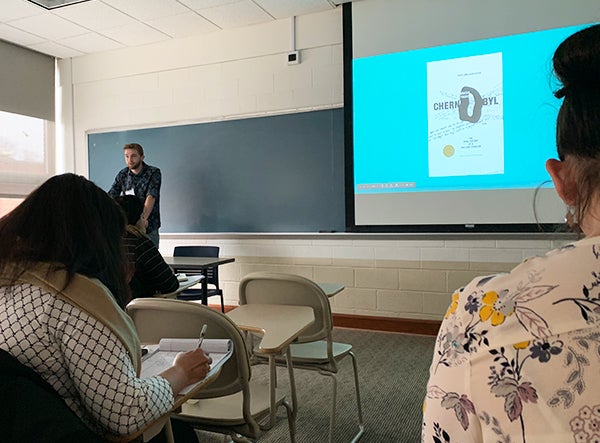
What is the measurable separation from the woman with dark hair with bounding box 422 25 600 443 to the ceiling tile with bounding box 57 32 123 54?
485 centimetres

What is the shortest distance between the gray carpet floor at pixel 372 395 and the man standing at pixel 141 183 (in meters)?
1.86

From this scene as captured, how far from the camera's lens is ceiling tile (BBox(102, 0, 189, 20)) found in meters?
3.78

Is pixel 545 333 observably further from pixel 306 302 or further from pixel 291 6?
pixel 291 6

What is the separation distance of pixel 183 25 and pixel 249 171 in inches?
59.9

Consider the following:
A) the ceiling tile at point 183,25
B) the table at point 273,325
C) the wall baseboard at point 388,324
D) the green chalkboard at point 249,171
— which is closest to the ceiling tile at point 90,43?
the ceiling tile at point 183,25

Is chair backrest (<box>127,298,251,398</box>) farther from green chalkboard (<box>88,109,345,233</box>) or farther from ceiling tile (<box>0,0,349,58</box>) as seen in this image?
ceiling tile (<box>0,0,349,58</box>)

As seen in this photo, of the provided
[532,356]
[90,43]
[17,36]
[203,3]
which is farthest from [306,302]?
[17,36]

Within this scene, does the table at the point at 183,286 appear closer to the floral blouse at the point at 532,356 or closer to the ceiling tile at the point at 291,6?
the floral blouse at the point at 532,356

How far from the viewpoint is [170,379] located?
1.08m

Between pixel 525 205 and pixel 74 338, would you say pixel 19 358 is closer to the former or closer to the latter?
pixel 74 338

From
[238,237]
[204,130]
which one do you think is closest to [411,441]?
[238,237]

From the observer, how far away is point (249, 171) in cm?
429

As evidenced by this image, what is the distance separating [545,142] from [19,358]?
3.35m

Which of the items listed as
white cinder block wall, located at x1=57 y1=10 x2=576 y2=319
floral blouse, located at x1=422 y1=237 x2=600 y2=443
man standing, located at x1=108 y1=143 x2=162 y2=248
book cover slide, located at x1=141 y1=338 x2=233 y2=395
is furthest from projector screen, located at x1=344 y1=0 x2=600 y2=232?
floral blouse, located at x1=422 y1=237 x2=600 y2=443
